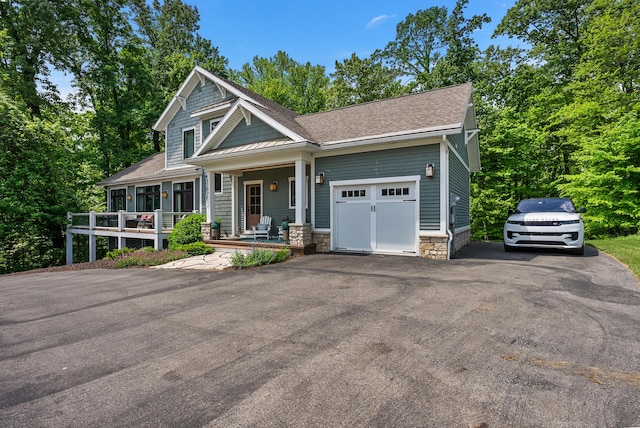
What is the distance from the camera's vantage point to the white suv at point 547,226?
8.10 m

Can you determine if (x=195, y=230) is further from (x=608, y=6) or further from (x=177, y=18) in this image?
(x=177, y=18)

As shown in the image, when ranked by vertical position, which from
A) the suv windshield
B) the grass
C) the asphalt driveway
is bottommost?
the asphalt driveway

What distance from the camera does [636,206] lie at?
12.6m

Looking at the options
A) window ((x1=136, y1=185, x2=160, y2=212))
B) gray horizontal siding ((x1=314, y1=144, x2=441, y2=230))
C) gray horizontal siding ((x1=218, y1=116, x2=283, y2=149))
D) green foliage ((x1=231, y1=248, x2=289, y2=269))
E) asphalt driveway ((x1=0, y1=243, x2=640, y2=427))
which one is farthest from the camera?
window ((x1=136, y1=185, x2=160, y2=212))

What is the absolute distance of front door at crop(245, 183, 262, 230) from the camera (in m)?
13.3

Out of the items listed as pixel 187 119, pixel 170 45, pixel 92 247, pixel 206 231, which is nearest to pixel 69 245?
pixel 92 247

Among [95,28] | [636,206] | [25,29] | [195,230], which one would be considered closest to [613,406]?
[195,230]

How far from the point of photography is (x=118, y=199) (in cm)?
1903

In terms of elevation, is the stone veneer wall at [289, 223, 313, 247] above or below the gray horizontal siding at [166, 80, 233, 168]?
below

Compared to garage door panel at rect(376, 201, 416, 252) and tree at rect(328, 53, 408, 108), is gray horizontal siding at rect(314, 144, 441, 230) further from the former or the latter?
tree at rect(328, 53, 408, 108)

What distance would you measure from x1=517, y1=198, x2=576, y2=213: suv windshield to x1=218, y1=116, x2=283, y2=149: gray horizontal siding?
8074mm

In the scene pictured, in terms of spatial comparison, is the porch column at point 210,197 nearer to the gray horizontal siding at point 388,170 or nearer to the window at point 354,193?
the gray horizontal siding at point 388,170

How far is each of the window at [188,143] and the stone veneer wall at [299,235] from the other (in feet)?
29.0

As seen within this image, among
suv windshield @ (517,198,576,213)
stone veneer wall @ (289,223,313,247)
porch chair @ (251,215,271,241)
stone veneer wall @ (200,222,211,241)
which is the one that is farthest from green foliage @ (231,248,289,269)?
suv windshield @ (517,198,576,213)
